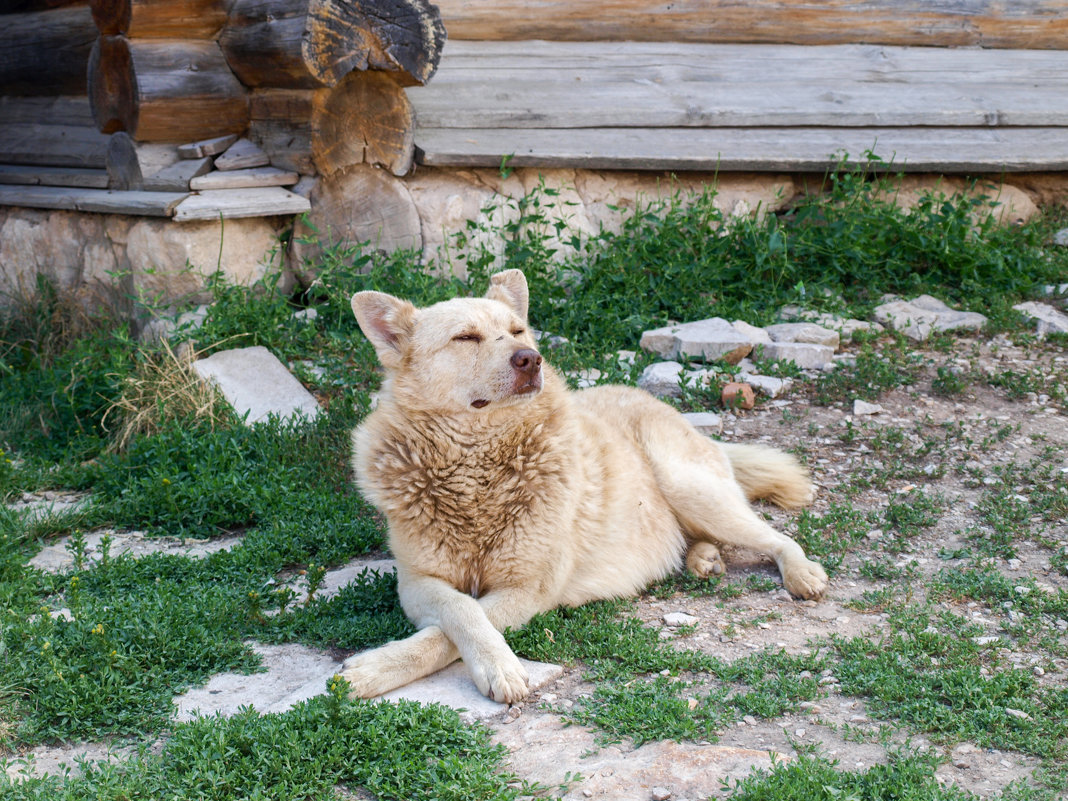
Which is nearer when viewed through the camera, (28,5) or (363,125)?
(363,125)

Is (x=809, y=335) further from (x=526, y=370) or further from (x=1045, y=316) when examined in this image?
(x=526, y=370)

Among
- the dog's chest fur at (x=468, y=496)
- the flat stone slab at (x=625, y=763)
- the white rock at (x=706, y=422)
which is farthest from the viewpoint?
the white rock at (x=706, y=422)

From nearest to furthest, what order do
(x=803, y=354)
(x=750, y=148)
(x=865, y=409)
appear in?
(x=865, y=409) < (x=803, y=354) < (x=750, y=148)

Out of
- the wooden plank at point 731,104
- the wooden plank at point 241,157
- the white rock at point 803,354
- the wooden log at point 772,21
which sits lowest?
the white rock at point 803,354

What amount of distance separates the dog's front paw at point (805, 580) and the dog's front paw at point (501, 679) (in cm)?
142

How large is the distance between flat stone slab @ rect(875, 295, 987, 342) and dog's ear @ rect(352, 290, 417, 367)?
4.44 m

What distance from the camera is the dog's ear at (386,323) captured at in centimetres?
418

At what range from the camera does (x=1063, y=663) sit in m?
3.52

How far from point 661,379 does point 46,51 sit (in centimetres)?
658

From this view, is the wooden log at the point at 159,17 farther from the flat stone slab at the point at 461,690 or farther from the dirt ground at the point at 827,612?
the flat stone slab at the point at 461,690

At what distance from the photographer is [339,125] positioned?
6.94 m

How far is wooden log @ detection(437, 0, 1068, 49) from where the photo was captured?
8383mm

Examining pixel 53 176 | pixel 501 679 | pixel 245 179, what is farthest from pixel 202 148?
pixel 501 679

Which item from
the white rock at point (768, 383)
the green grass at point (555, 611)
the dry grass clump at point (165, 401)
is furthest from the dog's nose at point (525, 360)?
the white rock at point (768, 383)
